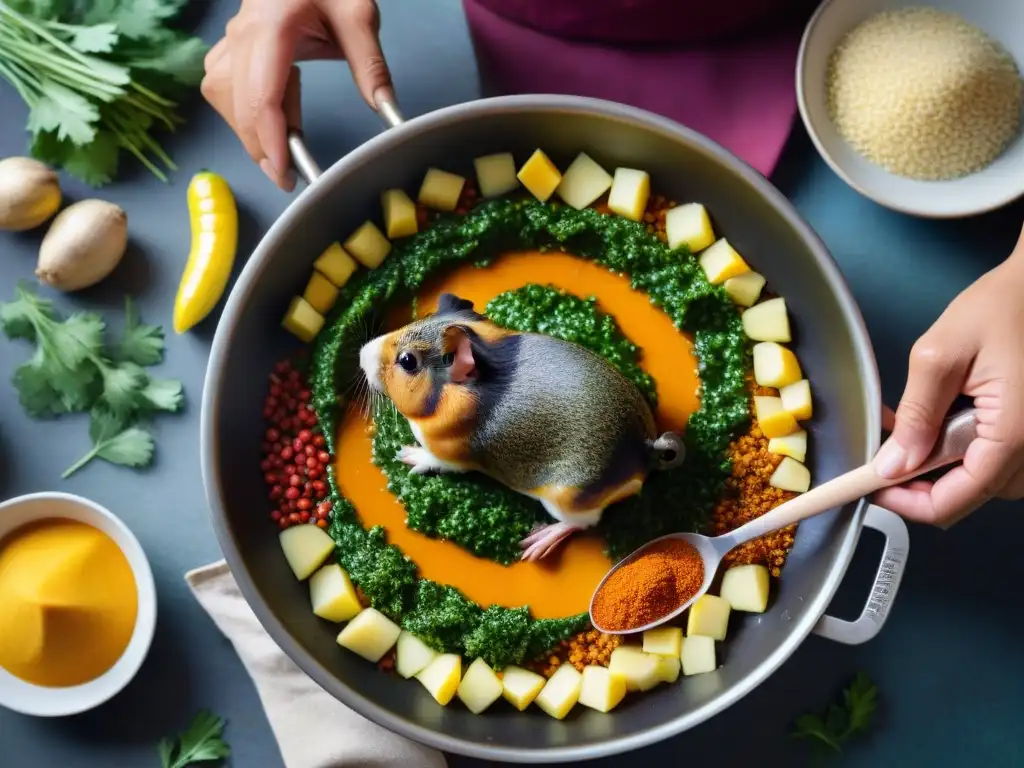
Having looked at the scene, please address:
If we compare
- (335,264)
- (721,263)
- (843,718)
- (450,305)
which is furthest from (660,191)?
(843,718)

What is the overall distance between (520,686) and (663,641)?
296mm

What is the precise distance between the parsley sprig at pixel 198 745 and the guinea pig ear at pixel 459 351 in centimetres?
96

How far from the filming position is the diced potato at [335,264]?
189 centimetres

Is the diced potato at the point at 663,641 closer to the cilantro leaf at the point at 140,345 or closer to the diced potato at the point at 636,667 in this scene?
the diced potato at the point at 636,667

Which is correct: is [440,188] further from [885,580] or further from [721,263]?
[885,580]

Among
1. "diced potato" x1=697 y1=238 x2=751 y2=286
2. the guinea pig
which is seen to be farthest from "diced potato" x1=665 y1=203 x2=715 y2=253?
the guinea pig

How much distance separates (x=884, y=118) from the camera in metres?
1.88

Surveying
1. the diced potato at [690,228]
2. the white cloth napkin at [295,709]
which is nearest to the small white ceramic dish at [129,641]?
the white cloth napkin at [295,709]

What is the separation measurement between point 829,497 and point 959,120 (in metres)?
0.86

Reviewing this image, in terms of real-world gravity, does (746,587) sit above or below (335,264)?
below

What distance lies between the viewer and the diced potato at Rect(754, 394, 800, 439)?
185 cm

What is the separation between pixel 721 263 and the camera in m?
1.87

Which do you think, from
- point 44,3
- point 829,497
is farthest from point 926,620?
point 44,3

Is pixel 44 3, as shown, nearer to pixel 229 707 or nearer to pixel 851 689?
pixel 229 707
